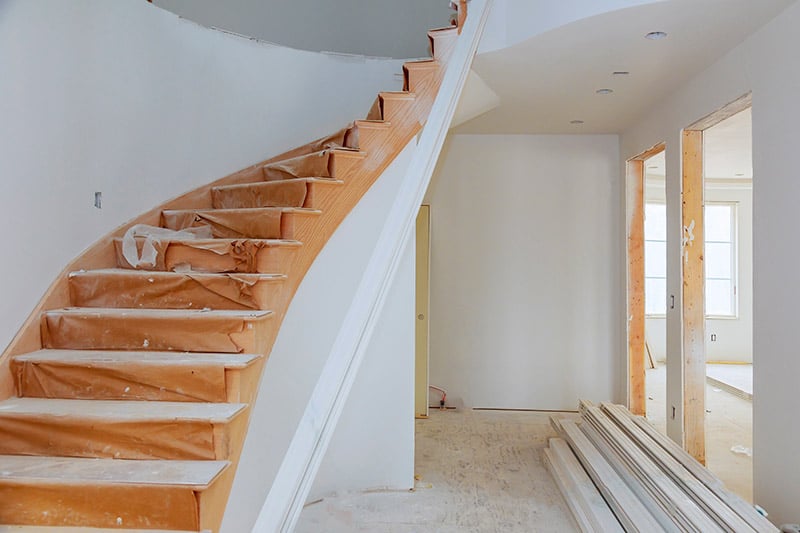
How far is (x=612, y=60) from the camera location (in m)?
3.37

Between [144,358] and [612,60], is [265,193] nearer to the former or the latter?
[144,358]

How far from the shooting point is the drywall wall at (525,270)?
5266 mm

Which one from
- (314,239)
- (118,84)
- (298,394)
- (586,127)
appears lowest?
(298,394)

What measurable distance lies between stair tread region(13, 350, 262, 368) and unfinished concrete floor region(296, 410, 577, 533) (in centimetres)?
129

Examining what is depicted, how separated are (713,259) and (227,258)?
741 centimetres

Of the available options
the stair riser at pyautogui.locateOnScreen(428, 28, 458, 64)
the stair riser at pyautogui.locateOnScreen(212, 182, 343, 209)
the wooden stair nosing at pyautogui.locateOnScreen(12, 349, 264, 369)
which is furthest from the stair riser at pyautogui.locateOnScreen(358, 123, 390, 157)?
the wooden stair nosing at pyautogui.locateOnScreen(12, 349, 264, 369)

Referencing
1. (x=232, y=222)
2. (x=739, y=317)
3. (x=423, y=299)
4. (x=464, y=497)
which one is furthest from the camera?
(x=739, y=317)

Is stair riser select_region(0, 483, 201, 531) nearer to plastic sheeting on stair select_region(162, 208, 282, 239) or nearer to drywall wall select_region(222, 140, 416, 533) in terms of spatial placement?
drywall wall select_region(222, 140, 416, 533)

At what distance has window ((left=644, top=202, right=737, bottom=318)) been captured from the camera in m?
7.76

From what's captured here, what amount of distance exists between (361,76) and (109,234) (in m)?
2.18

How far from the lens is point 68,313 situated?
2.19 meters

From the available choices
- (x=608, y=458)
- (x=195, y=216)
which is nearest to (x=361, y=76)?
(x=195, y=216)

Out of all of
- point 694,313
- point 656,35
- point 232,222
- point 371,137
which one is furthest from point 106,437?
point 694,313

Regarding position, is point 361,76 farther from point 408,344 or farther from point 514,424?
point 514,424
